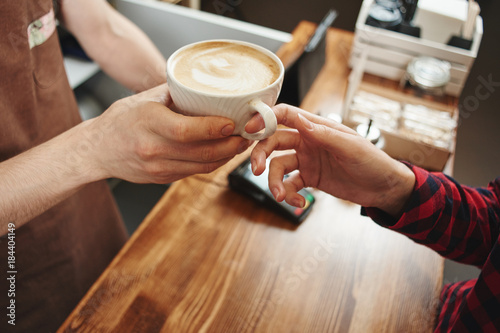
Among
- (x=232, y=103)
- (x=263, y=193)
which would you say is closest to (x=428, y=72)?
(x=263, y=193)

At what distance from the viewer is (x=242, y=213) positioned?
112 cm

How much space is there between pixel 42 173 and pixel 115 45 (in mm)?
629

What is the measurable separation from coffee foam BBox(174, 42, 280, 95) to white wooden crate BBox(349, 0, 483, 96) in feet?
3.46

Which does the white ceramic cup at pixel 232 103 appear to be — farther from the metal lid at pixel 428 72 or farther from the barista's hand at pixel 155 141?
the metal lid at pixel 428 72

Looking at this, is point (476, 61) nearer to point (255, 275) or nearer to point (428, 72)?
point (428, 72)

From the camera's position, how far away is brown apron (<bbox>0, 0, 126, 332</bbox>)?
2.93ft

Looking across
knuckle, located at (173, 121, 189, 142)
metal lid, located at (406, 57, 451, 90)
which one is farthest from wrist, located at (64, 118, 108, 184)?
metal lid, located at (406, 57, 451, 90)

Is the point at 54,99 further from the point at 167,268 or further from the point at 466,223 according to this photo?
the point at 466,223

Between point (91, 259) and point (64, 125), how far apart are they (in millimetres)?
530

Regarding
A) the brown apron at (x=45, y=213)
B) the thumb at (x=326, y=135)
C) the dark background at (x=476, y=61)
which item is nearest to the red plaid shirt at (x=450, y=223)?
the thumb at (x=326, y=135)

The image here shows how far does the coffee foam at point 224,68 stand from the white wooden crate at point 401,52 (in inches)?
41.5

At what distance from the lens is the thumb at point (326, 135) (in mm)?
782

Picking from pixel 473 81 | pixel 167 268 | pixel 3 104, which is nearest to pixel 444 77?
pixel 167 268

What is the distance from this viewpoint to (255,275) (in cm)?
97
